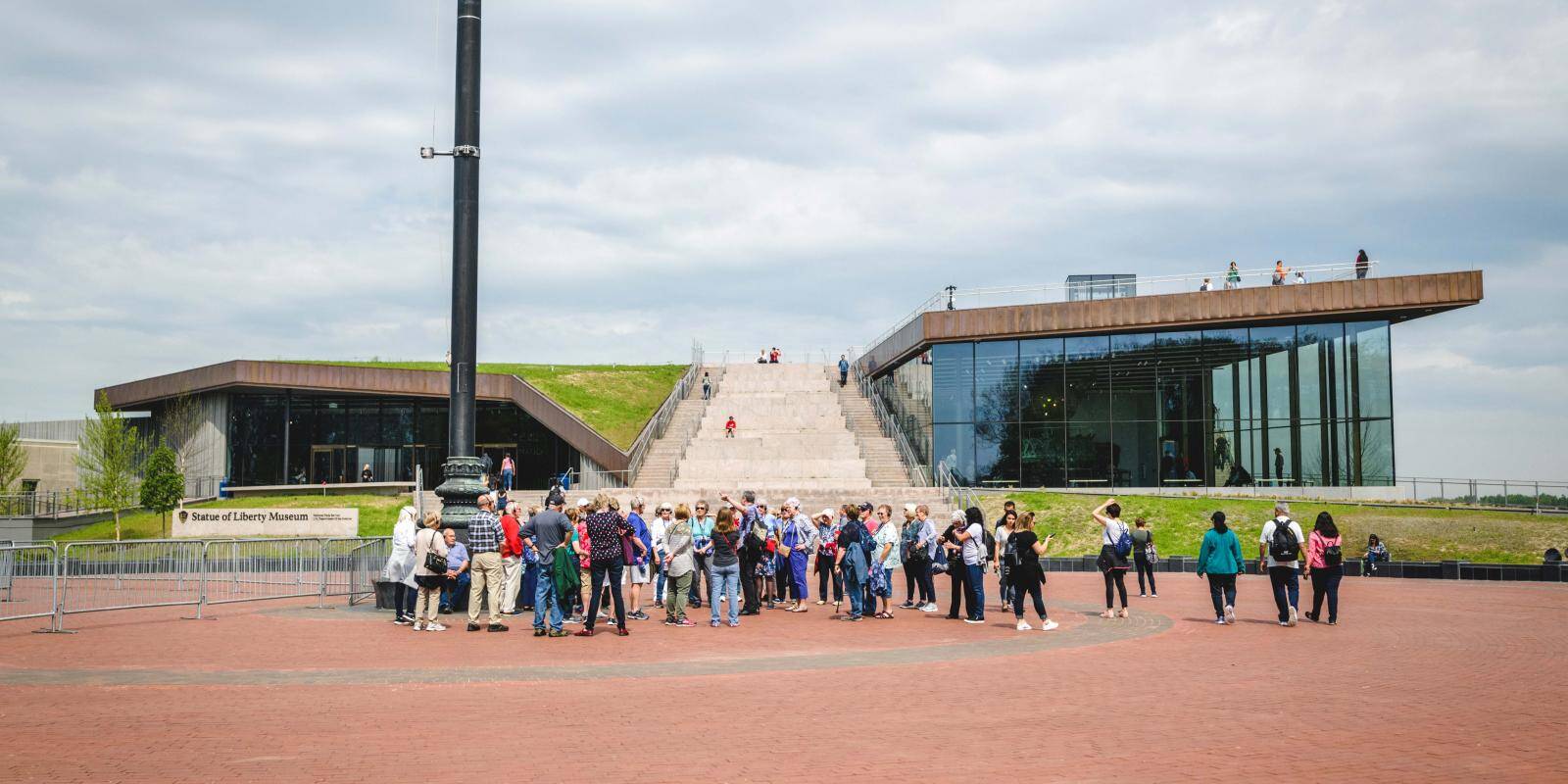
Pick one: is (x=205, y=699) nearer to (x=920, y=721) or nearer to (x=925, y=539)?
(x=920, y=721)

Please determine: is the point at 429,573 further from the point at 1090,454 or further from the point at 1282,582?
the point at 1090,454

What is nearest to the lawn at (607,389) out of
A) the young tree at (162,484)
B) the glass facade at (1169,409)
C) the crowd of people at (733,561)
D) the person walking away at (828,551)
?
the young tree at (162,484)

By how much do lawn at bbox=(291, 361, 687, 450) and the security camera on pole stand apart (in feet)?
85.9

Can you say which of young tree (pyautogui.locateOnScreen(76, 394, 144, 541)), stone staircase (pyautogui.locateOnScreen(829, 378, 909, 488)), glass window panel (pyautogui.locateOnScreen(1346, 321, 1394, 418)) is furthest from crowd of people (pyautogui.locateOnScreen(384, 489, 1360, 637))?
young tree (pyautogui.locateOnScreen(76, 394, 144, 541))

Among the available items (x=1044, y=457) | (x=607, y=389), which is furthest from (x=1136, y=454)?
(x=607, y=389)

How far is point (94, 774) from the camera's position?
655 centimetres

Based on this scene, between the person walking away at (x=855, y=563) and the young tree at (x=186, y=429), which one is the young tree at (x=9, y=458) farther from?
the person walking away at (x=855, y=563)

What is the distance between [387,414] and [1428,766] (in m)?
48.0

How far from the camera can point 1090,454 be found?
37562 mm

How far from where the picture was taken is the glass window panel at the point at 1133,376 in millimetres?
37438

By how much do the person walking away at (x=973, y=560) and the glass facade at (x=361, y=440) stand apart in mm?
33571

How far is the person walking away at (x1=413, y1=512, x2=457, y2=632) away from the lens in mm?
14016

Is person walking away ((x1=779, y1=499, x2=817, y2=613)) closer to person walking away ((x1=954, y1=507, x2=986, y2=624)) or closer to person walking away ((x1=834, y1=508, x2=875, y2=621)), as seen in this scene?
person walking away ((x1=834, y1=508, x2=875, y2=621))

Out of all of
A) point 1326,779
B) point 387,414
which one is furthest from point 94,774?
Result: point 387,414
